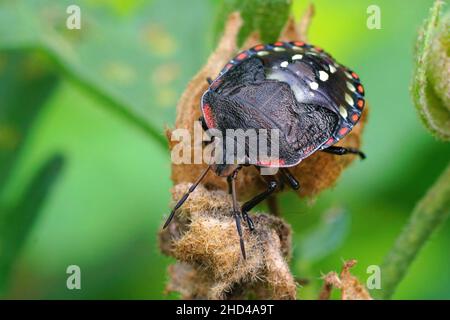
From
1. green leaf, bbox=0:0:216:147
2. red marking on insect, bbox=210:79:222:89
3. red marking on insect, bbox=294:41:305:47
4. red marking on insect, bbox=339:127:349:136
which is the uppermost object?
green leaf, bbox=0:0:216:147

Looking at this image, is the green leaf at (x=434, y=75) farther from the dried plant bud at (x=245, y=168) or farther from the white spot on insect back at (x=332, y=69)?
the white spot on insect back at (x=332, y=69)

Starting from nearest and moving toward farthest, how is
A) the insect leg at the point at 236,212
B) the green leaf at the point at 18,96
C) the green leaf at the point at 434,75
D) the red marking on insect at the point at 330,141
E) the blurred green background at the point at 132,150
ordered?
the insect leg at the point at 236,212 < the green leaf at the point at 434,75 < the red marking on insect at the point at 330,141 < the blurred green background at the point at 132,150 < the green leaf at the point at 18,96

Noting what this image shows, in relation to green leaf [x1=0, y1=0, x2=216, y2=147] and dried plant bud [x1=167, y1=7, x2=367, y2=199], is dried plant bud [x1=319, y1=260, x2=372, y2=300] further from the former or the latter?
green leaf [x1=0, y1=0, x2=216, y2=147]

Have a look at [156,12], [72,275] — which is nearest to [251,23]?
[156,12]

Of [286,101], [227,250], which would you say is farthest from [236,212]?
[286,101]

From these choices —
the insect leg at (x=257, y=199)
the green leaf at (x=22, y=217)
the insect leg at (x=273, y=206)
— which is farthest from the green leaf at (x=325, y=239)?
the green leaf at (x=22, y=217)

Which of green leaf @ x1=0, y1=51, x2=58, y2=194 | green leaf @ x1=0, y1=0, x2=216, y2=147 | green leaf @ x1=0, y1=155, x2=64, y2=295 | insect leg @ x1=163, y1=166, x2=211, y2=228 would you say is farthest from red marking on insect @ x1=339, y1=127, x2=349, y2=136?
green leaf @ x1=0, y1=51, x2=58, y2=194
